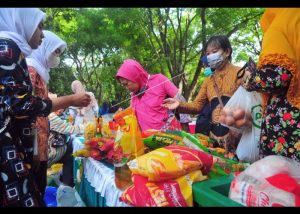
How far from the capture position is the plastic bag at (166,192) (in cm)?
118

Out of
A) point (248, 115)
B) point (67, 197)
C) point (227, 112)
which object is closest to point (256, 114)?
point (248, 115)

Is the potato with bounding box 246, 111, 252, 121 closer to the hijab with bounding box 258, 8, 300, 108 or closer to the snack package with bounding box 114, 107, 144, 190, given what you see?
the hijab with bounding box 258, 8, 300, 108

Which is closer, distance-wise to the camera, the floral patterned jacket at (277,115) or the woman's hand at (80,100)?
the floral patterned jacket at (277,115)

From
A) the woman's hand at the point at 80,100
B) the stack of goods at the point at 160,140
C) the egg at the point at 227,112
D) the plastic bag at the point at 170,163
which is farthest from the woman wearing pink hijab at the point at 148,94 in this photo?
the plastic bag at the point at 170,163

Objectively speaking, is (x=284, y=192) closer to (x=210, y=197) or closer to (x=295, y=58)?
(x=210, y=197)

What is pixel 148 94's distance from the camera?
2906 millimetres

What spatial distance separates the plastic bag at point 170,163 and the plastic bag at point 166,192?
0.03 metres

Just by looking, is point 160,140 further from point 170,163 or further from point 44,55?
point 44,55

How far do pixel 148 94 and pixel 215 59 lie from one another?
30.5 inches

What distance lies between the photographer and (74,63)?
48.2 feet

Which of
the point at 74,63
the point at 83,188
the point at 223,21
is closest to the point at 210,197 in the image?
the point at 83,188

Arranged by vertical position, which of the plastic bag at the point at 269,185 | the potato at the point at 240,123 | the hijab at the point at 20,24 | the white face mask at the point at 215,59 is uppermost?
the hijab at the point at 20,24

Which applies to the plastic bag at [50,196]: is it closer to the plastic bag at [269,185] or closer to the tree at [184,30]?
the plastic bag at [269,185]

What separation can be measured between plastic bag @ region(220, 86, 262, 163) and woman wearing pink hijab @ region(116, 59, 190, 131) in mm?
1185
